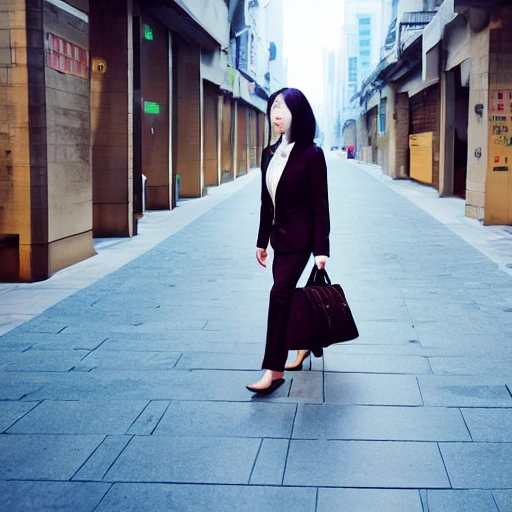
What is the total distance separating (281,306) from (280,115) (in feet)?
3.61

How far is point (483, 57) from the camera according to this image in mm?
15297

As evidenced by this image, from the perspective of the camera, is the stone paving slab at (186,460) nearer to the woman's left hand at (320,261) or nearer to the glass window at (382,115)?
the woman's left hand at (320,261)


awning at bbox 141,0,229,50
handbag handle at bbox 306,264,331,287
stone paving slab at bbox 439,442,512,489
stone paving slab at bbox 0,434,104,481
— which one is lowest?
stone paving slab at bbox 0,434,104,481

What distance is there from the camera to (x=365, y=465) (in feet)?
13.1

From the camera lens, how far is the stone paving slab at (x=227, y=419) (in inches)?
176

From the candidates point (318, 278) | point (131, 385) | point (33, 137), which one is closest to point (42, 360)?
point (131, 385)

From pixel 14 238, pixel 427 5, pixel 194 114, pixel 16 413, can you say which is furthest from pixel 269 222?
pixel 427 5

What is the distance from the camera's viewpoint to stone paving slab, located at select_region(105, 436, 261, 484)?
3855 mm

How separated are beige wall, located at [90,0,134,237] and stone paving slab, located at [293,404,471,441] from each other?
953 cm

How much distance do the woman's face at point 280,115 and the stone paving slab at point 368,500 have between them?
88.7 inches

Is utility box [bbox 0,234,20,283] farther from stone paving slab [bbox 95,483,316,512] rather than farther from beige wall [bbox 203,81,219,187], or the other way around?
beige wall [bbox 203,81,219,187]

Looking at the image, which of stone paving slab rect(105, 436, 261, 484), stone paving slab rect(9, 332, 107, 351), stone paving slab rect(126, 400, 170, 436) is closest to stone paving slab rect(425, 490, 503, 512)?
stone paving slab rect(105, 436, 261, 484)

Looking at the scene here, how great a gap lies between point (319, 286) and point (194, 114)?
1846 centimetres

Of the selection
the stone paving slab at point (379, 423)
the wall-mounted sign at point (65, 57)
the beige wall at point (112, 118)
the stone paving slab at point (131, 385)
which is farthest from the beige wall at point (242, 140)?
the stone paving slab at point (379, 423)
